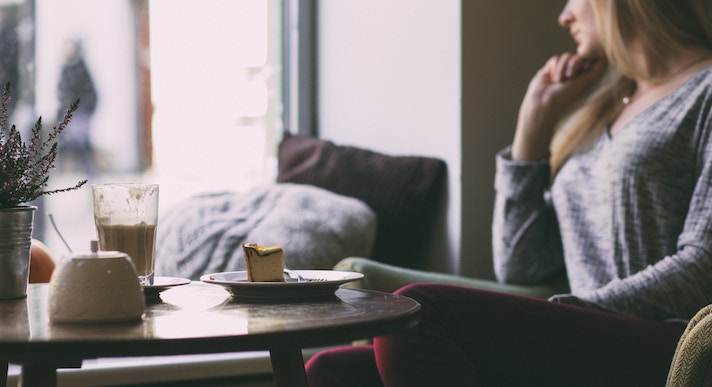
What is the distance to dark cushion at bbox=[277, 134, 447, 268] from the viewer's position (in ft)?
7.36

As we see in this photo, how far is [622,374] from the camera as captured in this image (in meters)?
1.29

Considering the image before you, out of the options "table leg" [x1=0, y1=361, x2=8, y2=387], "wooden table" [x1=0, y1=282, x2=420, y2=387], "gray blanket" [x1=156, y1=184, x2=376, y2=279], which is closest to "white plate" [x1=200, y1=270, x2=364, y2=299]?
"wooden table" [x1=0, y1=282, x2=420, y2=387]

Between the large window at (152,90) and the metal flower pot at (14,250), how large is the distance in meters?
1.56

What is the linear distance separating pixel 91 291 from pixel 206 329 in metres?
0.14

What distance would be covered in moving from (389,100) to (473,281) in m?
0.80

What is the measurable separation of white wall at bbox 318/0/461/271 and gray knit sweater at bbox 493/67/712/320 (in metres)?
0.33

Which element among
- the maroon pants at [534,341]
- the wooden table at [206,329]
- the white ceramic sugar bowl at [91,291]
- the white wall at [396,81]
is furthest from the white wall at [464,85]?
the white ceramic sugar bowl at [91,291]

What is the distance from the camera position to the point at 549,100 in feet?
6.37

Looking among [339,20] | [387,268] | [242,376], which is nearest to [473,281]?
[387,268]

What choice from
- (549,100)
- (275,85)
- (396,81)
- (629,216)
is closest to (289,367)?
(629,216)

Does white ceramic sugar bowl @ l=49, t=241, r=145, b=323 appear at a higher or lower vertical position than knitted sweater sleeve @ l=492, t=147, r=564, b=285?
higher

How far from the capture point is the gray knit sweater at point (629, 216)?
1.45 m

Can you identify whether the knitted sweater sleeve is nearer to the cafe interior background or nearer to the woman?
the woman

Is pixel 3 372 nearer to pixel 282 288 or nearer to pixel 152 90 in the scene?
pixel 282 288
